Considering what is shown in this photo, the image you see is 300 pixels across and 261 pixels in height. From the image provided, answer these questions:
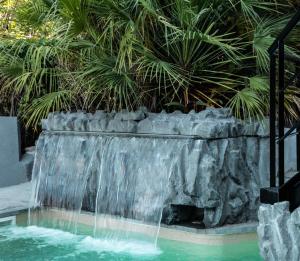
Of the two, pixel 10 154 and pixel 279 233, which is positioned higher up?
pixel 10 154

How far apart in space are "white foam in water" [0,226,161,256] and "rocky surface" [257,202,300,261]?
138cm

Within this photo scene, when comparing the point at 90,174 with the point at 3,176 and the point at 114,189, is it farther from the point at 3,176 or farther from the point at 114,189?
the point at 3,176

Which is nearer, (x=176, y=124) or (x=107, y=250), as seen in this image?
(x=107, y=250)

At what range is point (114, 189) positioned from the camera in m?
5.56

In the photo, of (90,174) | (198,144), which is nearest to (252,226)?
(198,144)

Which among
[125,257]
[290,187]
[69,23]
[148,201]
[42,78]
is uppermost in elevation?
[69,23]

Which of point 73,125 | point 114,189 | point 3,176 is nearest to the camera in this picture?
point 114,189

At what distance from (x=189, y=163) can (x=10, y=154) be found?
3903 mm

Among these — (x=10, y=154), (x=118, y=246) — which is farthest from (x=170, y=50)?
(x=10, y=154)

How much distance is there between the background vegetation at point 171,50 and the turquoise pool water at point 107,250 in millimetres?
1443

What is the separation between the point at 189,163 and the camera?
495 cm

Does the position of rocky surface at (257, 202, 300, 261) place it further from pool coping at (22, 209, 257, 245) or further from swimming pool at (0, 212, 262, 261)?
pool coping at (22, 209, 257, 245)

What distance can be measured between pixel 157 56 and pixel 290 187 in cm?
269

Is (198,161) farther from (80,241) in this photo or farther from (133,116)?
(80,241)
